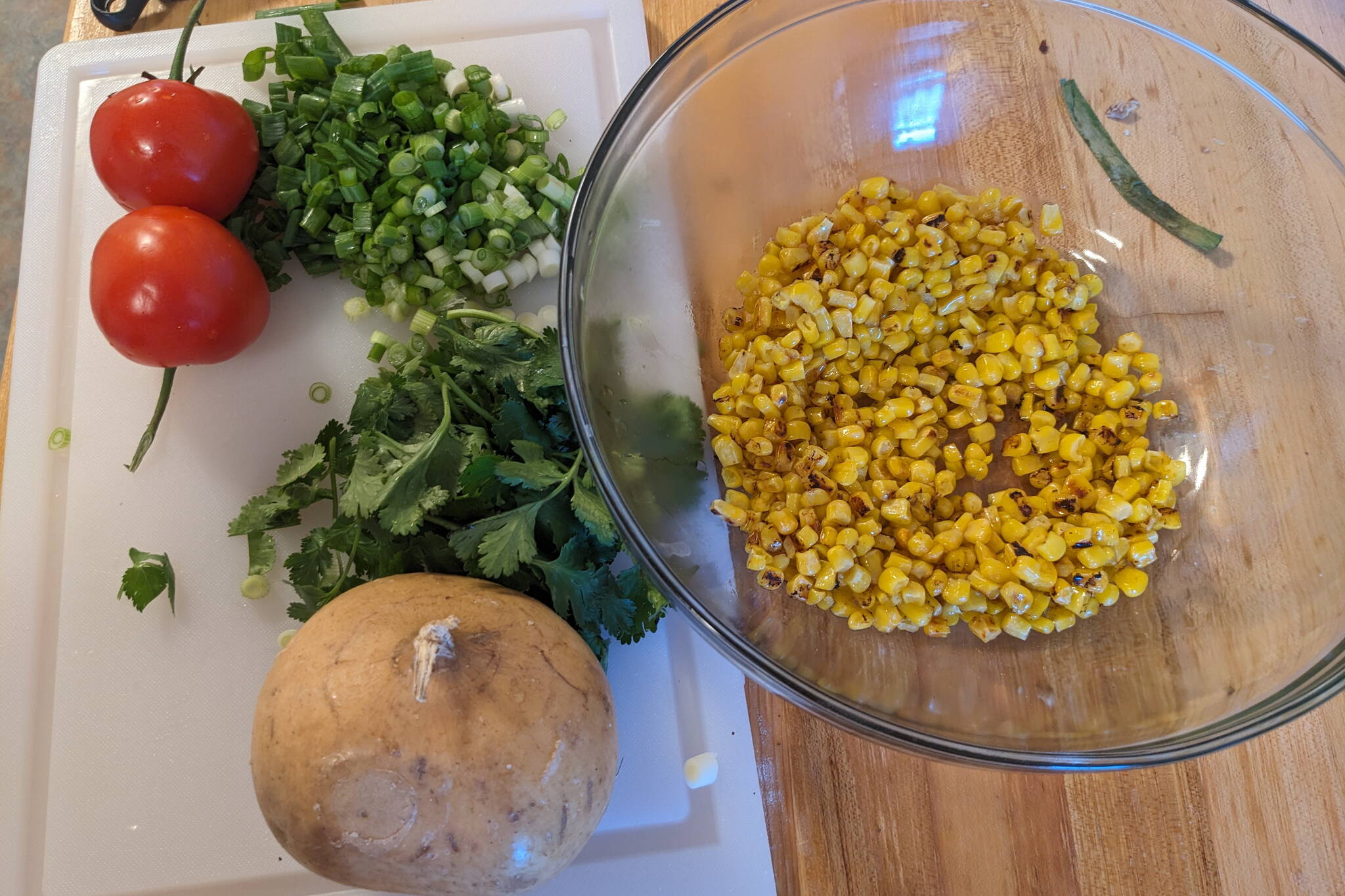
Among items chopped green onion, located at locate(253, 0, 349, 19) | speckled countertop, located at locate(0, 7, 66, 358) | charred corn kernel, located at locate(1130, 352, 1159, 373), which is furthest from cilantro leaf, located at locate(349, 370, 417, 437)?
speckled countertop, located at locate(0, 7, 66, 358)

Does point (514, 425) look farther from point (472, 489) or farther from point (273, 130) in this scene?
point (273, 130)

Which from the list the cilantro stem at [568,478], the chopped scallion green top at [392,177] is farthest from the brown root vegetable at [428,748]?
the chopped scallion green top at [392,177]

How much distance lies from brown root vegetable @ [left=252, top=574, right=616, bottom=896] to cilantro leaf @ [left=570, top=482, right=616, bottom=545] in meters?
0.16

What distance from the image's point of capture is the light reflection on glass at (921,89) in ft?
4.34

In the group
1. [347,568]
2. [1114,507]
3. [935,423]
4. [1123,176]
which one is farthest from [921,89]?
[347,568]

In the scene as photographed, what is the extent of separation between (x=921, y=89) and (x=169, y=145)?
3.86ft

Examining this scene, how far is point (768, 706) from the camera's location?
1.35 metres

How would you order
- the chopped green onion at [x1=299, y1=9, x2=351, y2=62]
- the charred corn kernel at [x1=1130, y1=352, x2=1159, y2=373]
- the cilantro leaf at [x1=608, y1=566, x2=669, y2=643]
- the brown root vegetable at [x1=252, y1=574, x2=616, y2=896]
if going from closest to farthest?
1. the brown root vegetable at [x1=252, y1=574, x2=616, y2=896]
2. the cilantro leaf at [x1=608, y1=566, x2=669, y2=643]
3. the charred corn kernel at [x1=1130, y1=352, x2=1159, y2=373]
4. the chopped green onion at [x1=299, y1=9, x2=351, y2=62]

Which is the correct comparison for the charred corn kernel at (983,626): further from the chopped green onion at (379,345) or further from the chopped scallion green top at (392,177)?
the chopped green onion at (379,345)

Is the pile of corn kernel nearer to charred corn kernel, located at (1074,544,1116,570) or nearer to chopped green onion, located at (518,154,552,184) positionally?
charred corn kernel, located at (1074,544,1116,570)

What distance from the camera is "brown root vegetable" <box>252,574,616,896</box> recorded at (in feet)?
3.04

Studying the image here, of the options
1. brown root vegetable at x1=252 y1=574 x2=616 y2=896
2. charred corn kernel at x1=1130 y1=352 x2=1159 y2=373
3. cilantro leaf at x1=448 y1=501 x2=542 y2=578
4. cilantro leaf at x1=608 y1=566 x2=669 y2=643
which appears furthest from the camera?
charred corn kernel at x1=1130 y1=352 x2=1159 y2=373

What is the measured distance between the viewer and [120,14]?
1.49 m

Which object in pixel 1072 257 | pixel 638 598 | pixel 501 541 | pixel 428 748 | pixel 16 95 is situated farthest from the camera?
pixel 16 95
